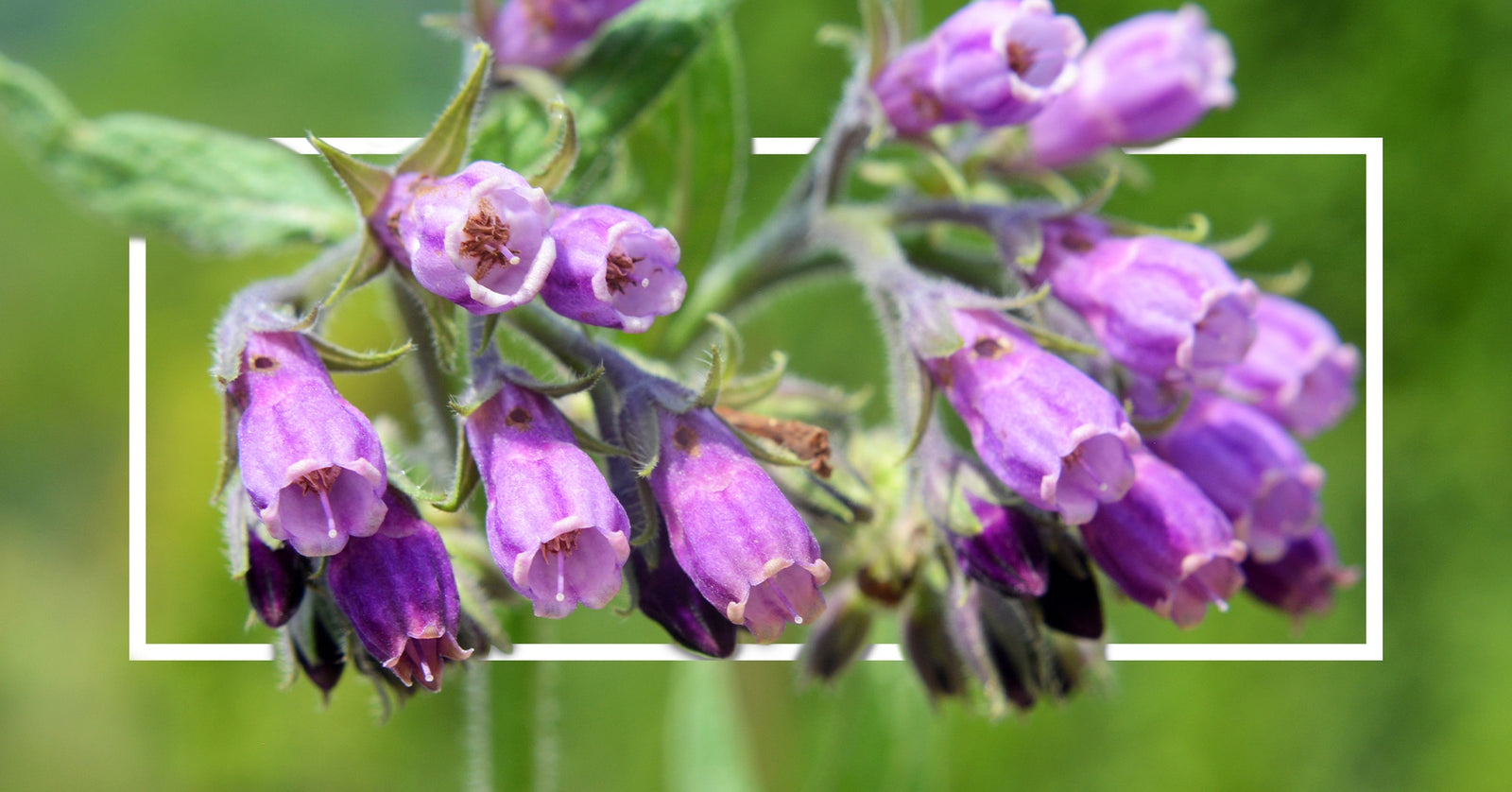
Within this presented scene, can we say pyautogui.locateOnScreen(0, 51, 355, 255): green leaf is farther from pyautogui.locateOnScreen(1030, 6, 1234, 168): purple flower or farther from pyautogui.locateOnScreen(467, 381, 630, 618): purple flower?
pyautogui.locateOnScreen(1030, 6, 1234, 168): purple flower

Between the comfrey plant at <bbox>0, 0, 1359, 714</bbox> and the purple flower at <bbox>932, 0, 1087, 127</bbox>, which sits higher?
the purple flower at <bbox>932, 0, 1087, 127</bbox>

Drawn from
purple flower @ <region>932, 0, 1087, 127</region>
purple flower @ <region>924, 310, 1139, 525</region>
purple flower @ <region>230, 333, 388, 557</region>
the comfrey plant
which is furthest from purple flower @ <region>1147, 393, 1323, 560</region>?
purple flower @ <region>230, 333, 388, 557</region>

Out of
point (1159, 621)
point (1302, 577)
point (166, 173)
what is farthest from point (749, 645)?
point (1159, 621)

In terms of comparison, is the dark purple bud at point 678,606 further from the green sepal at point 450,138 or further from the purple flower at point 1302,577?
the purple flower at point 1302,577

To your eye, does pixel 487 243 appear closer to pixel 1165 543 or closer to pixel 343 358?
pixel 343 358

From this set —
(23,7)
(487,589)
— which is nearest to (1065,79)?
(487,589)

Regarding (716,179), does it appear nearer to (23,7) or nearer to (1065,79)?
(1065,79)

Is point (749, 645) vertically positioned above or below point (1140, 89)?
below

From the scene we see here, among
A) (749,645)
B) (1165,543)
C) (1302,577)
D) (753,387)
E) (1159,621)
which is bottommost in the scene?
(1159,621)
